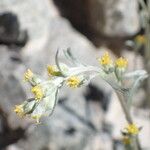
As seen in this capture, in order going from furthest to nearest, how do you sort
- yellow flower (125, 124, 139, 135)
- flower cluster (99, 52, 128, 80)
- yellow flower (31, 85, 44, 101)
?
yellow flower (125, 124, 139, 135)
flower cluster (99, 52, 128, 80)
yellow flower (31, 85, 44, 101)

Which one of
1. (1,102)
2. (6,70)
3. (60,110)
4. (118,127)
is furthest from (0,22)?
(118,127)

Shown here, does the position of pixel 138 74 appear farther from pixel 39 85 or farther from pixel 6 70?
pixel 6 70

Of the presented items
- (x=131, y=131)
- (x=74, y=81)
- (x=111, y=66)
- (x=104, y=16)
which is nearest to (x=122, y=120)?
(x=104, y=16)

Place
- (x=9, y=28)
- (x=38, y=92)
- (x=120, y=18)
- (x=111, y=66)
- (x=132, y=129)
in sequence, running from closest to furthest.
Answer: (x=38, y=92) → (x=111, y=66) → (x=132, y=129) → (x=9, y=28) → (x=120, y=18)

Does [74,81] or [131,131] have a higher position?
[74,81]

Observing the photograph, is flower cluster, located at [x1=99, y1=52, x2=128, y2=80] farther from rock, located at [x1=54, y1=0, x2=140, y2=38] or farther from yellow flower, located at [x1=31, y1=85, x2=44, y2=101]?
rock, located at [x1=54, y1=0, x2=140, y2=38]

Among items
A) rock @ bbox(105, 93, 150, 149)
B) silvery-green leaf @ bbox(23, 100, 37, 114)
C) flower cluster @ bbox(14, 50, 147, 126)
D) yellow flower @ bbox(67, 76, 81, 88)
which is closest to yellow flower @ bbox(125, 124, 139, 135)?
flower cluster @ bbox(14, 50, 147, 126)

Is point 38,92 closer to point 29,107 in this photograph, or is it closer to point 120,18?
point 29,107

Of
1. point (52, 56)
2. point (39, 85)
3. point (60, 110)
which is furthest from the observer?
point (52, 56)
